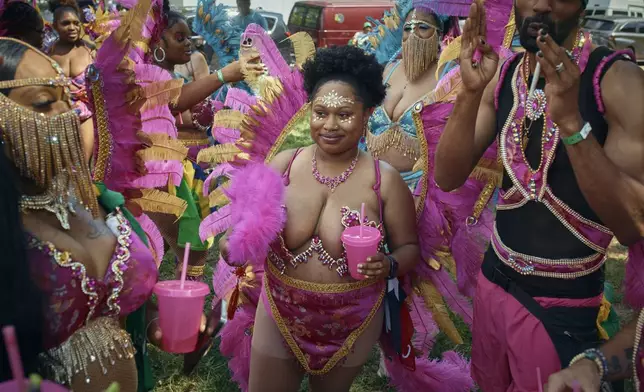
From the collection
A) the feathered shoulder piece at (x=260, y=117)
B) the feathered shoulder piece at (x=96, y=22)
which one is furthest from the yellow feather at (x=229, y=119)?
the feathered shoulder piece at (x=96, y=22)

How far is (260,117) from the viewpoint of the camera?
11.0 ft

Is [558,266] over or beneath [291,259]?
over

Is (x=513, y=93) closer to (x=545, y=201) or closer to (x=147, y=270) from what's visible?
(x=545, y=201)

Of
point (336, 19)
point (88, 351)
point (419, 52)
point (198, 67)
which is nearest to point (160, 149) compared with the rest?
point (88, 351)

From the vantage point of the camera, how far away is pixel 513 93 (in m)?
2.46

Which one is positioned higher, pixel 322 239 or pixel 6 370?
pixel 6 370

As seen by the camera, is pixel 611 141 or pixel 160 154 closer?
pixel 611 141

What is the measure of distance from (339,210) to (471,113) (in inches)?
26.7

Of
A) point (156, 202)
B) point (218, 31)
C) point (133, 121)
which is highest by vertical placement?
point (133, 121)

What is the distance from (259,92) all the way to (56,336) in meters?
1.78

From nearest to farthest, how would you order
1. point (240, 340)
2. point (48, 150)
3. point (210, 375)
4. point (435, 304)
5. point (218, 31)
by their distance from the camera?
point (48, 150) < point (435, 304) < point (240, 340) < point (210, 375) < point (218, 31)

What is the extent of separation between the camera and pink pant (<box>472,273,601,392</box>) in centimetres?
235

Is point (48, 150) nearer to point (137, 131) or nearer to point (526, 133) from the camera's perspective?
point (137, 131)

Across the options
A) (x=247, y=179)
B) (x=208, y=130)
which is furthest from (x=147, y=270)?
(x=208, y=130)
